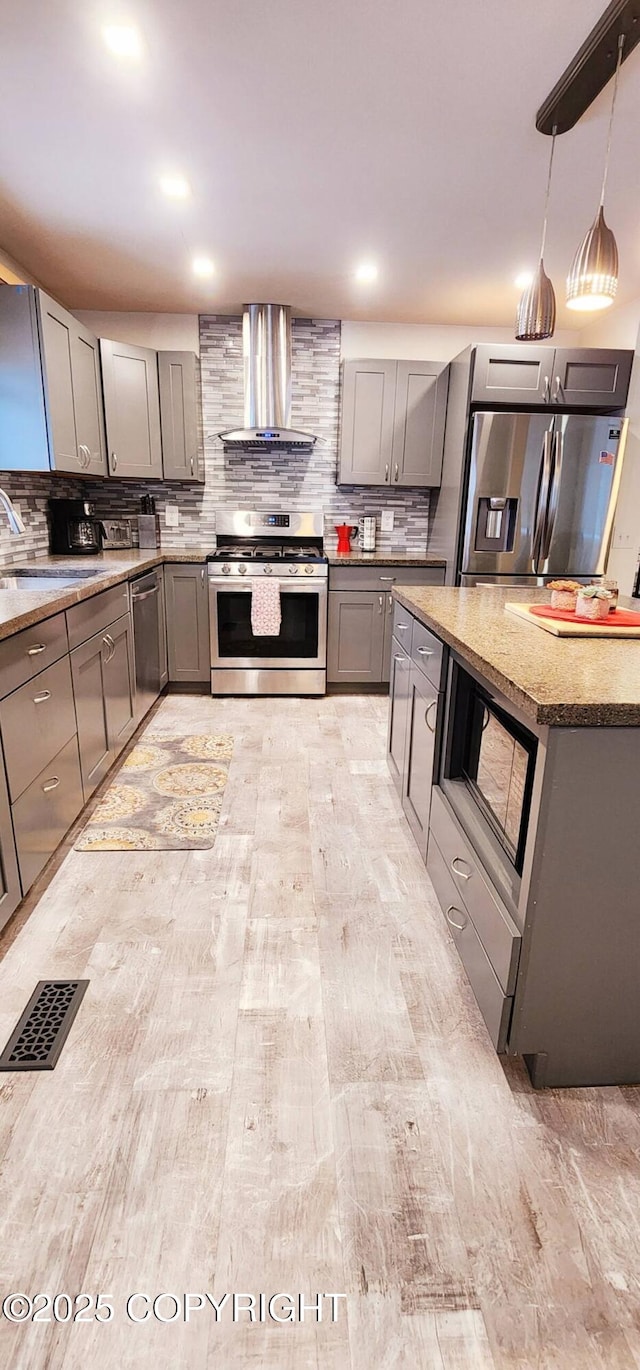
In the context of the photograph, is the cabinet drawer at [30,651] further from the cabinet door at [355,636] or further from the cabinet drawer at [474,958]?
the cabinet door at [355,636]

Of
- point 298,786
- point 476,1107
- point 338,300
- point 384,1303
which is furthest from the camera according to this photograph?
point 338,300

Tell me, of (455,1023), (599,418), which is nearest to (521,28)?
(599,418)

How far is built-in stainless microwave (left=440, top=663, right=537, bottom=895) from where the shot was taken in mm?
1428

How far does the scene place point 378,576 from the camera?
13.4 ft

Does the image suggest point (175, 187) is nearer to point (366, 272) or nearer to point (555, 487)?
point (366, 272)

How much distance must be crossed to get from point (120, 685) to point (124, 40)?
2282mm

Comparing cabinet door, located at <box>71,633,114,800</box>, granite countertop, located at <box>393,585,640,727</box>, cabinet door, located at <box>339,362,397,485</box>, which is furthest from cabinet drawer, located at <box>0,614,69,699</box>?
cabinet door, located at <box>339,362,397,485</box>

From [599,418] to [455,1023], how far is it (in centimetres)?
338

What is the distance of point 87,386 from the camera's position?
3443 mm

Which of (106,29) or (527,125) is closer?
(106,29)

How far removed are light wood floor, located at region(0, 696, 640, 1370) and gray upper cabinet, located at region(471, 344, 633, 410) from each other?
2.97 meters

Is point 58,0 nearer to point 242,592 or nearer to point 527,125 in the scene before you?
point 527,125

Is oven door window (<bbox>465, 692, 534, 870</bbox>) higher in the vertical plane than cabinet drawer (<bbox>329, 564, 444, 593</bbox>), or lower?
lower

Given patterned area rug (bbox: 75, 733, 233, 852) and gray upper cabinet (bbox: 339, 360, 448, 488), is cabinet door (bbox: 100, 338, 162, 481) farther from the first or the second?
patterned area rug (bbox: 75, 733, 233, 852)
